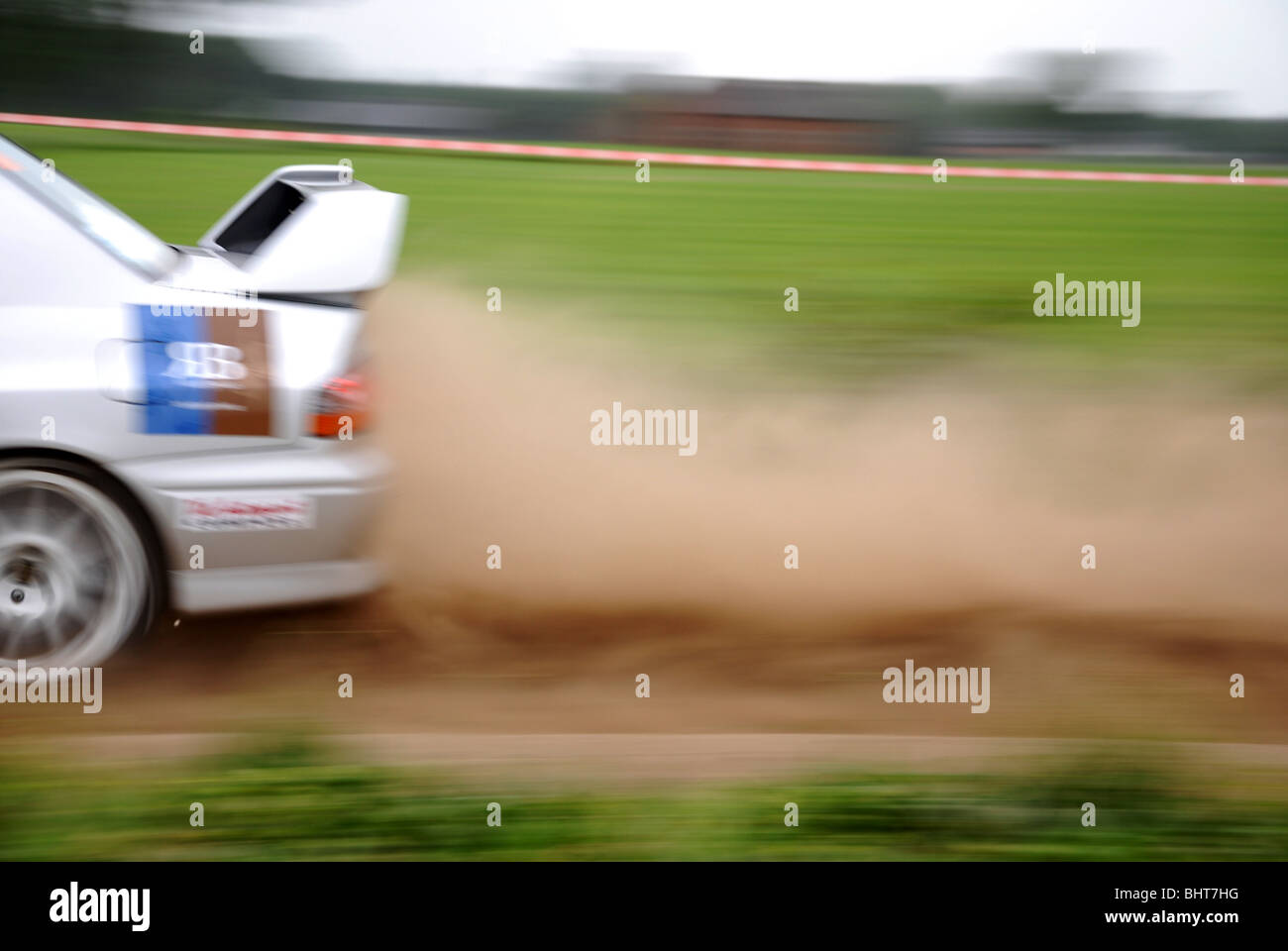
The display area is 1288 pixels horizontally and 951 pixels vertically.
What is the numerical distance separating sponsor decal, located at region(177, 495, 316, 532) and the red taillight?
0.74 ft

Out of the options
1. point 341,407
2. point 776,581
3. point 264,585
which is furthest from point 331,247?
point 776,581

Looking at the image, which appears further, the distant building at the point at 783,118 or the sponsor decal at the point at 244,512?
the distant building at the point at 783,118

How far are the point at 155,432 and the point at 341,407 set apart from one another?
531 millimetres

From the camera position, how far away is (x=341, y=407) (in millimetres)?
3740

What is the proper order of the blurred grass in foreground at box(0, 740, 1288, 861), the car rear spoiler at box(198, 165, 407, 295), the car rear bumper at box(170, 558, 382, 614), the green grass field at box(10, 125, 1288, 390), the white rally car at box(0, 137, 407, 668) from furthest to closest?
the green grass field at box(10, 125, 1288, 390) < the car rear spoiler at box(198, 165, 407, 295) < the car rear bumper at box(170, 558, 382, 614) < the white rally car at box(0, 137, 407, 668) < the blurred grass in foreground at box(0, 740, 1288, 861)

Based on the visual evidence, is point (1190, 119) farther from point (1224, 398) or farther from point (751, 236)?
point (1224, 398)

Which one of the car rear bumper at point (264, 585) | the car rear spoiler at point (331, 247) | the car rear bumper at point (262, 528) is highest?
the car rear spoiler at point (331, 247)

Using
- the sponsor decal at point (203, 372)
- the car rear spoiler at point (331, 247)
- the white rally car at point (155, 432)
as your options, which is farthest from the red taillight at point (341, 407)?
the car rear spoiler at point (331, 247)

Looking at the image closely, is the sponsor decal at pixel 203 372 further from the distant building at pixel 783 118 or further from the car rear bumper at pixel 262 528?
the distant building at pixel 783 118

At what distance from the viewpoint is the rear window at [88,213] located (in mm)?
3688

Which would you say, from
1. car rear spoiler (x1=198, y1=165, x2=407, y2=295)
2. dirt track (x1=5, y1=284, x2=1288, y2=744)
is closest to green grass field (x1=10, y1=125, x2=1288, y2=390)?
dirt track (x1=5, y1=284, x2=1288, y2=744)

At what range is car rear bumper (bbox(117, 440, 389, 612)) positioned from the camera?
11.7 ft

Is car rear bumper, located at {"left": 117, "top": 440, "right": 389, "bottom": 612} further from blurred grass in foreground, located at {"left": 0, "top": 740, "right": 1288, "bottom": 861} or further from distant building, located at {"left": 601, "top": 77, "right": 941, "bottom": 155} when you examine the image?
distant building, located at {"left": 601, "top": 77, "right": 941, "bottom": 155}

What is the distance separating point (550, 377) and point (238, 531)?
4778mm
